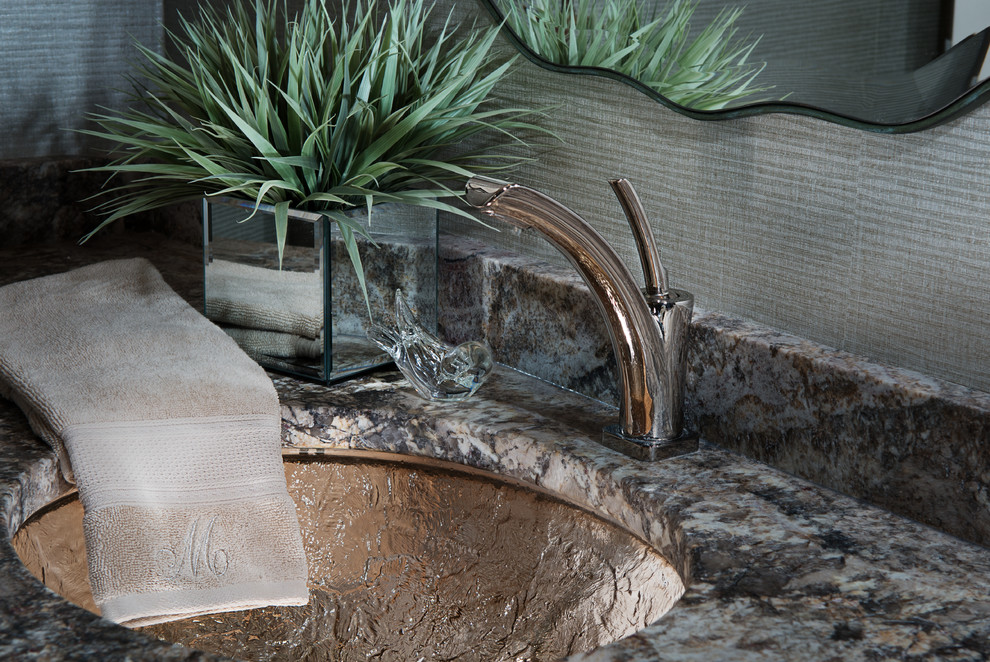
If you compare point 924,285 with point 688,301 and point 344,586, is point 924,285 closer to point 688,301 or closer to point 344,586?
point 688,301

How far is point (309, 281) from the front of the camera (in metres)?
0.91

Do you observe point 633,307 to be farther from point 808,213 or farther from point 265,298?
point 265,298

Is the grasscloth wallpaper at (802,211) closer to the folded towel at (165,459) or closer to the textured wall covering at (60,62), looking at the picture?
the folded towel at (165,459)

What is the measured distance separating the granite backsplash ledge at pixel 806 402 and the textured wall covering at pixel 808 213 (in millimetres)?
26

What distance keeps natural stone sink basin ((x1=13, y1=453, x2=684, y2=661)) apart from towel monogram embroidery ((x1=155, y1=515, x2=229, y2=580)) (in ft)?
0.23

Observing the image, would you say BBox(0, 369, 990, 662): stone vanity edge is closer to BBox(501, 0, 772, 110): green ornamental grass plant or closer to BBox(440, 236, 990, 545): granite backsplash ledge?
BBox(440, 236, 990, 545): granite backsplash ledge

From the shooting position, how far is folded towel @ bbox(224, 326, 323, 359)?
938 mm

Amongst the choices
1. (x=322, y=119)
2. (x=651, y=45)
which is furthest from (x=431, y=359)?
(x=651, y=45)

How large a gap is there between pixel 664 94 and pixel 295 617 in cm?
52

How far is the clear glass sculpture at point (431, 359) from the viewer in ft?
3.06

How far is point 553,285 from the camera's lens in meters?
0.94

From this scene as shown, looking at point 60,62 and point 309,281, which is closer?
point 309,281

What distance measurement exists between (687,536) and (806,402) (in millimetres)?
149

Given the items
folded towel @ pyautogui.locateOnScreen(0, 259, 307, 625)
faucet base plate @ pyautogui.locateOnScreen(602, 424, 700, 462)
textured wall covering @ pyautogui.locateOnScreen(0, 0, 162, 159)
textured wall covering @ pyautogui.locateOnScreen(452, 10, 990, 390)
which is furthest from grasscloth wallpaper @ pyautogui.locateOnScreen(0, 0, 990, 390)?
textured wall covering @ pyautogui.locateOnScreen(0, 0, 162, 159)
